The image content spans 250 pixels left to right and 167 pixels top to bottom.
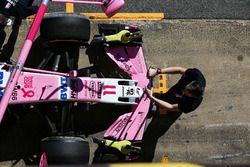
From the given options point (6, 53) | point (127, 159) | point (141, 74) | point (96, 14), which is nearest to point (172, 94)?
point (141, 74)

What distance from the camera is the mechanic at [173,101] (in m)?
6.61

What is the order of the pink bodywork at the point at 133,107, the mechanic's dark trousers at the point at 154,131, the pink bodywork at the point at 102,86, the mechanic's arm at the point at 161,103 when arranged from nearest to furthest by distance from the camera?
1. the pink bodywork at the point at 102,86
2. the mechanic's arm at the point at 161,103
3. the pink bodywork at the point at 133,107
4. the mechanic's dark trousers at the point at 154,131

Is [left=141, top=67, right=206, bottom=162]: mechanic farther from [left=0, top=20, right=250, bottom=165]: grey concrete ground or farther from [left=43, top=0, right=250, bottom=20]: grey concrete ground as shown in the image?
[left=43, top=0, right=250, bottom=20]: grey concrete ground

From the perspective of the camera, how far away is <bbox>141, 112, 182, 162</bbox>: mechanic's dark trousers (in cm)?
A: 725

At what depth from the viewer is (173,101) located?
6.98 m

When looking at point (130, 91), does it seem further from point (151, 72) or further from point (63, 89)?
point (63, 89)

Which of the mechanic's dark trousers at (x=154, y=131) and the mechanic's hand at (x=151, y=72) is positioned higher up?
the mechanic's hand at (x=151, y=72)

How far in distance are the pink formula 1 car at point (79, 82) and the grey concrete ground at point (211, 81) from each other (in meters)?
0.46

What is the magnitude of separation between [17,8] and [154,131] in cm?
224

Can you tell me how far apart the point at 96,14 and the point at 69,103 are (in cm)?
131

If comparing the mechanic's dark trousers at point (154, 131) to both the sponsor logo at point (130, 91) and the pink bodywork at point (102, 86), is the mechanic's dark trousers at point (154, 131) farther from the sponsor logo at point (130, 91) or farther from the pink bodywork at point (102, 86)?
the sponsor logo at point (130, 91)

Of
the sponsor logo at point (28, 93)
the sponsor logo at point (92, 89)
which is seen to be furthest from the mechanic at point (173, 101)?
the sponsor logo at point (28, 93)

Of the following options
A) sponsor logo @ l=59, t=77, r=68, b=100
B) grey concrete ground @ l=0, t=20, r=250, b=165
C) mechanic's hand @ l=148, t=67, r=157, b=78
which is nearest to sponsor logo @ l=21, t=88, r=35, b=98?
sponsor logo @ l=59, t=77, r=68, b=100

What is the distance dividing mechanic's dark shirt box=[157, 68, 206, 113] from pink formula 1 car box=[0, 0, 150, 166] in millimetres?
312
